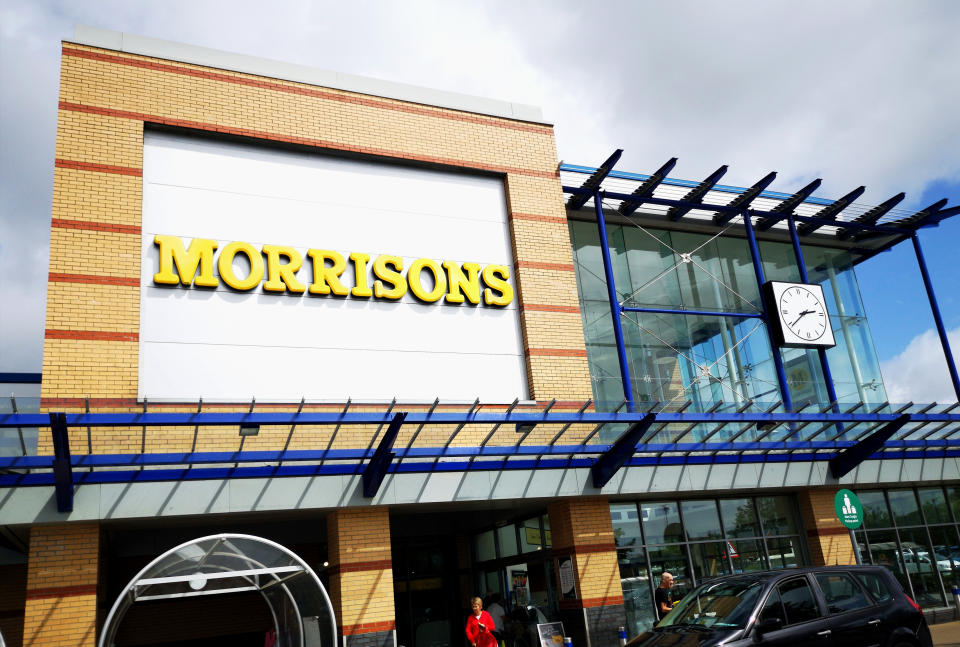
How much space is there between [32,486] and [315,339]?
4926 millimetres

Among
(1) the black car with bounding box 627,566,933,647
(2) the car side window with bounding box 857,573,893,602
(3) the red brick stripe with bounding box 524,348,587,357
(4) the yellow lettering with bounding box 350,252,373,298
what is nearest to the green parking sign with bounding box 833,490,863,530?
(1) the black car with bounding box 627,566,933,647

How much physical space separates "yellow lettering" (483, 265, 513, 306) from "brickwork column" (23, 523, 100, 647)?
806cm

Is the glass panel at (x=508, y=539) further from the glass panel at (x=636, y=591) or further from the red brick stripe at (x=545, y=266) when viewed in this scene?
the red brick stripe at (x=545, y=266)

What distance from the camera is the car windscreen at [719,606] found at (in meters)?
8.50

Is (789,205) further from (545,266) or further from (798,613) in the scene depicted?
(798,613)

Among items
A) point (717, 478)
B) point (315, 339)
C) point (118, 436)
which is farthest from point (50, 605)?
point (717, 478)

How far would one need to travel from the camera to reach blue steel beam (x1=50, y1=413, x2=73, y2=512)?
1009 centimetres

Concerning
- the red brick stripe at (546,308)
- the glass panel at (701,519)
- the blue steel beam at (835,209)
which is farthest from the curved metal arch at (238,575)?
the blue steel beam at (835,209)

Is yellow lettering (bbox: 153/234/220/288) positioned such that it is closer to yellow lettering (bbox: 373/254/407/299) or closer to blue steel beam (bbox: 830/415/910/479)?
yellow lettering (bbox: 373/254/407/299)

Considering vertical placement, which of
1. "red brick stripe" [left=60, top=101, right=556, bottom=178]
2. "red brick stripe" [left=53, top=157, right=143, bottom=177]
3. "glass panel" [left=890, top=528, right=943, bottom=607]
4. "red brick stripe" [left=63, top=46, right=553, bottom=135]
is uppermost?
"red brick stripe" [left=63, top=46, right=553, bottom=135]

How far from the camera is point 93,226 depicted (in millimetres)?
13023

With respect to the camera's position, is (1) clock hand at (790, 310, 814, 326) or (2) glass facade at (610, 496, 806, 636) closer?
(2) glass facade at (610, 496, 806, 636)

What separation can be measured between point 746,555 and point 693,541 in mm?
1393

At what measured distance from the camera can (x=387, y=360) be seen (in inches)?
572
